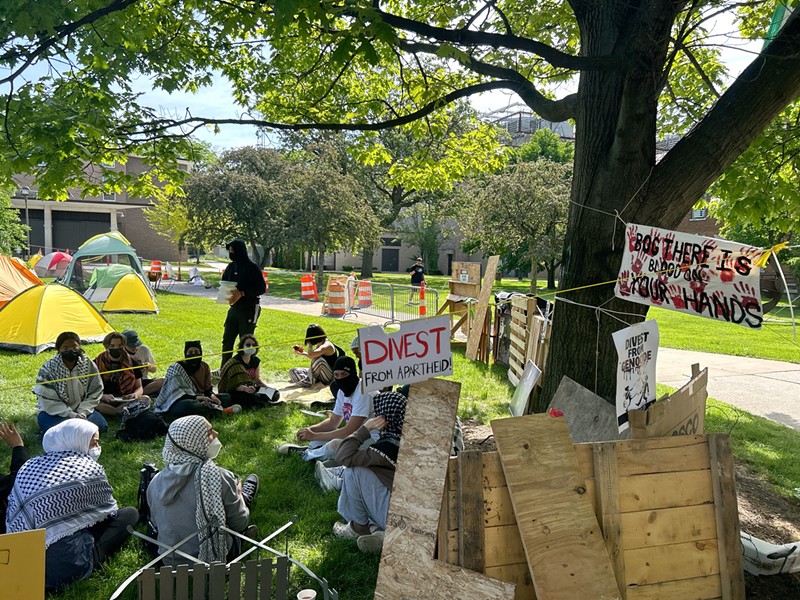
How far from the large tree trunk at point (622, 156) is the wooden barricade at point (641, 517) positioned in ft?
4.54

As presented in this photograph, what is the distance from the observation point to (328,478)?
192 inches

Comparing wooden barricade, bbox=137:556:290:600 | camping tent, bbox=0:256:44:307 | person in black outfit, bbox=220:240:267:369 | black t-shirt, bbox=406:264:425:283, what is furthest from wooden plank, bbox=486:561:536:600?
black t-shirt, bbox=406:264:425:283

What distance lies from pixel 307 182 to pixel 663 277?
23184 mm

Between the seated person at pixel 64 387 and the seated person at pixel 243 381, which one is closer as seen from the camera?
the seated person at pixel 64 387

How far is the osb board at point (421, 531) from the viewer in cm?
278

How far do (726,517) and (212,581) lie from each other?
8.95 ft

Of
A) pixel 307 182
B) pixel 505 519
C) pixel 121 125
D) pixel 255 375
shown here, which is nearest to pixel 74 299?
pixel 255 375

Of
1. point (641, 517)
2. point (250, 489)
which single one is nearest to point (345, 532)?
point (250, 489)

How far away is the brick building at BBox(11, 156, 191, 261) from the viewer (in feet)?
125

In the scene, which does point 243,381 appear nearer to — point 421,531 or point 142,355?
point 142,355

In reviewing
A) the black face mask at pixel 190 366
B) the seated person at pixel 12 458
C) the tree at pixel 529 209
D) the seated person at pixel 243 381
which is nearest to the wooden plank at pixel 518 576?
the seated person at pixel 12 458

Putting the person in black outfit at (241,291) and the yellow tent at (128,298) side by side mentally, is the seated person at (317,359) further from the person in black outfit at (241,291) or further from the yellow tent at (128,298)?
the yellow tent at (128,298)

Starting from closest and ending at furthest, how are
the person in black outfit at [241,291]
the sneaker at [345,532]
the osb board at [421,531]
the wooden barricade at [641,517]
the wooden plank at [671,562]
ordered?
the osb board at [421,531] → the wooden barricade at [641,517] → the wooden plank at [671,562] → the sneaker at [345,532] → the person in black outfit at [241,291]

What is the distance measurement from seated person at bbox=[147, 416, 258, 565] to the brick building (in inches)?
1404
